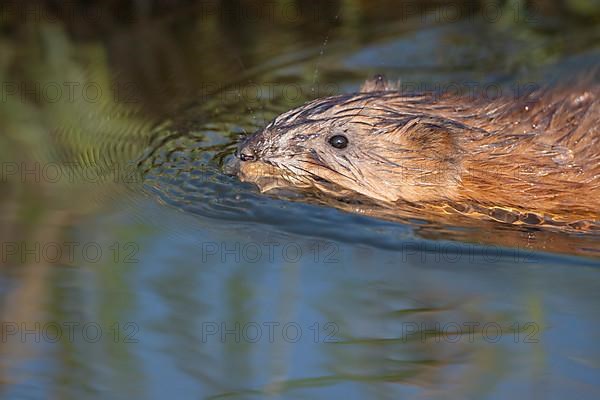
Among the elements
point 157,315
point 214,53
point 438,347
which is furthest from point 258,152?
point 214,53

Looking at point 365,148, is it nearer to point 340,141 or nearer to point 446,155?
point 340,141

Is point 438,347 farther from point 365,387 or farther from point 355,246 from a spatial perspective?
point 355,246

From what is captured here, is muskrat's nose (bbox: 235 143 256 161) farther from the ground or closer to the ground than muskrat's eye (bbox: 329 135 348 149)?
closer to the ground

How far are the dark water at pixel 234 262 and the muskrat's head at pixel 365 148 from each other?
0.16 metres

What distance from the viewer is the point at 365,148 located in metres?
4.46

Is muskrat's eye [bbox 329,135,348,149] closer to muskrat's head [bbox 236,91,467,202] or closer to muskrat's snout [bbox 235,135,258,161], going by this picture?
muskrat's head [bbox 236,91,467,202]

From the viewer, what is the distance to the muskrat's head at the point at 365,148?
441 centimetres

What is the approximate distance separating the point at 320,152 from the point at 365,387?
150 cm

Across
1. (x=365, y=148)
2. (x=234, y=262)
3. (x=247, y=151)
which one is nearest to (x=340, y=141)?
(x=365, y=148)

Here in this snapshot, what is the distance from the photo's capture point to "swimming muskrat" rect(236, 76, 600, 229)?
4.36m

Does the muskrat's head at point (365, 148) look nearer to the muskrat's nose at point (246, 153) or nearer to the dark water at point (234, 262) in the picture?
the muskrat's nose at point (246, 153)

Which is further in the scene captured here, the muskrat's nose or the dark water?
the muskrat's nose

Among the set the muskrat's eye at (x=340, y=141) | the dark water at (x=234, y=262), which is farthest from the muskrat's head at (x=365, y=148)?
the dark water at (x=234, y=262)

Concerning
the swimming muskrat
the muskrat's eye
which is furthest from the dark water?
the muskrat's eye
